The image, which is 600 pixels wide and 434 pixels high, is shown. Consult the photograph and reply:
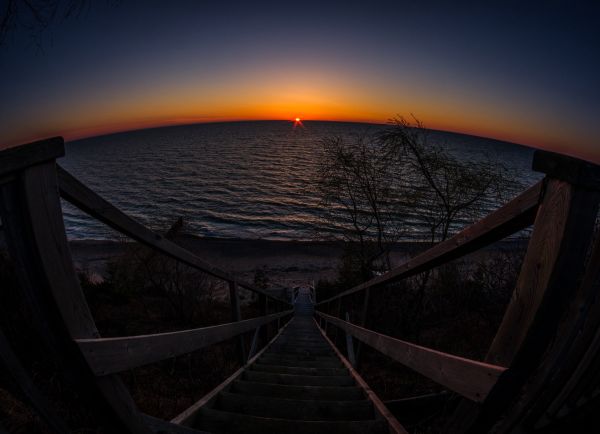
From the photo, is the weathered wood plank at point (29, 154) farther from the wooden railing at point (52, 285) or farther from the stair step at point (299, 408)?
the stair step at point (299, 408)

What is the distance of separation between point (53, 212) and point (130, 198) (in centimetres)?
4459

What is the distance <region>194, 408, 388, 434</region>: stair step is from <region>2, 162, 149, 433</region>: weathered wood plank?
46.9 inches

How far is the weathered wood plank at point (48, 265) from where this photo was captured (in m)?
0.95

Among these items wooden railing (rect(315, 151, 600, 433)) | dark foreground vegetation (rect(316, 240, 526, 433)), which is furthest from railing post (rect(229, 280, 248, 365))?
dark foreground vegetation (rect(316, 240, 526, 433))

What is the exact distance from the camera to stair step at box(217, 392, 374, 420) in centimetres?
228

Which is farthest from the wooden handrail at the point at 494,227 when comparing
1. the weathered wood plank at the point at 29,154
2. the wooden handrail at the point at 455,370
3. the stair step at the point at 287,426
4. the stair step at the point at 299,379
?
the stair step at the point at 299,379

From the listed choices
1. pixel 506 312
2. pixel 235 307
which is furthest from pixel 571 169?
pixel 235 307

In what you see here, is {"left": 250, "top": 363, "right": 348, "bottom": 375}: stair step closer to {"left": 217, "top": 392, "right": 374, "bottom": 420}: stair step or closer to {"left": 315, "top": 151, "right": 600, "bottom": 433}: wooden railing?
{"left": 217, "top": 392, "right": 374, "bottom": 420}: stair step

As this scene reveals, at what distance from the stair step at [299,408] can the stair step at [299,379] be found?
0.75 metres

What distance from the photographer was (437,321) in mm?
10078

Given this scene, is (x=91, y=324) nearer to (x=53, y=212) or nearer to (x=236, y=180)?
(x=53, y=212)

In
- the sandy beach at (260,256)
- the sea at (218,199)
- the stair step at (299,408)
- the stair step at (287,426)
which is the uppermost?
the stair step at (287,426)

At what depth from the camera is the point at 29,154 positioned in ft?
3.17

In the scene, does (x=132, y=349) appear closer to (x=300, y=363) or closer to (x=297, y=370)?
(x=297, y=370)
